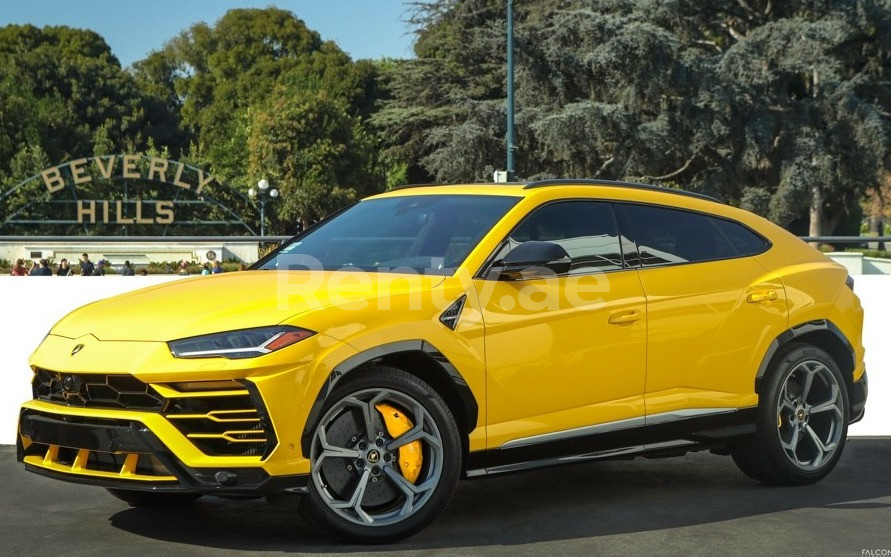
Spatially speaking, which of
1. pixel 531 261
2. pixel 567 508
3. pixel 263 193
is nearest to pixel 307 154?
pixel 263 193

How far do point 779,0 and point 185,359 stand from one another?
48.1 meters

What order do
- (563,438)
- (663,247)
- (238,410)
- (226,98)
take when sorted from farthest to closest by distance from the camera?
(226,98)
(663,247)
(563,438)
(238,410)

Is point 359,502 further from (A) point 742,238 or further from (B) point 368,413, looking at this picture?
(A) point 742,238

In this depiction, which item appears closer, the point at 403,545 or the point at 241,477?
the point at 241,477

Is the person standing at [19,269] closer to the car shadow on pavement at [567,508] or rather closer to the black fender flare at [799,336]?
the car shadow on pavement at [567,508]

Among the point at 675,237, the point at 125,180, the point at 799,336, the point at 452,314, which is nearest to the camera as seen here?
the point at 452,314

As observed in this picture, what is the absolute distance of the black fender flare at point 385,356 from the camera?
538 centimetres

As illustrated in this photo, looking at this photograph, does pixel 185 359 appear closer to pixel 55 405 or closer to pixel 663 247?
pixel 55 405

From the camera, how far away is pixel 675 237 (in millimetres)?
7039

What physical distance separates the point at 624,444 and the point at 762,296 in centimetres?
129

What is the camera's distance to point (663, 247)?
6.92m

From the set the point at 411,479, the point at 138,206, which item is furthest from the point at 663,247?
the point at 138,206

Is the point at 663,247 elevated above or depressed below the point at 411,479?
above

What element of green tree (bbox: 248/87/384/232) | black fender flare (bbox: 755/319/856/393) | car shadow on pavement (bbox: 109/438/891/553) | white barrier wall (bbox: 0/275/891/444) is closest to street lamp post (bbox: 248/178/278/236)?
green tree (bbox: 248/87/384/232)
